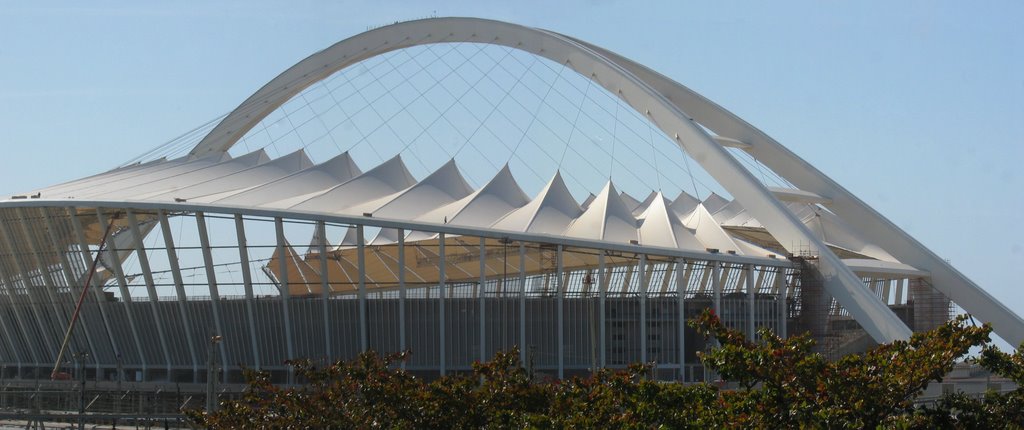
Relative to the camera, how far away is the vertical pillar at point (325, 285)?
5153cm

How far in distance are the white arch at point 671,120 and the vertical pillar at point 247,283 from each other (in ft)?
55.4

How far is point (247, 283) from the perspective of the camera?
52.7 meters

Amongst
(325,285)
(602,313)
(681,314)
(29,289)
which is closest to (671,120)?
(681,314)

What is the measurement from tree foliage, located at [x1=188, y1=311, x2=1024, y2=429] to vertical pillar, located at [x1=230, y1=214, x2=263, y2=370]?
75.8 ft

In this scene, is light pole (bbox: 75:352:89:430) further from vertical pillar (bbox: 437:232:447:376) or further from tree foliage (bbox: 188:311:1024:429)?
vertical pillar (bbox: 437:232:447:376)

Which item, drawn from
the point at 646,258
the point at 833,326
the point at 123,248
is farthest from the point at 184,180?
the point at 833,326

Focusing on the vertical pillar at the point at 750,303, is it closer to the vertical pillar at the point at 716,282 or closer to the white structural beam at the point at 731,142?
the vertical pillar at the point at 716,282

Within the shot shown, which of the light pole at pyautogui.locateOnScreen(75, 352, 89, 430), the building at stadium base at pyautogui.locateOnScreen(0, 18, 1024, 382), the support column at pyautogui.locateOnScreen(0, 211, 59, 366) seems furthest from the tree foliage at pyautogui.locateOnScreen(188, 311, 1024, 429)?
the support column at pyautogui.locateOnScreen(0, 211, 59, 366)

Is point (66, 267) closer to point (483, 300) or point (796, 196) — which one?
point (483, 300)

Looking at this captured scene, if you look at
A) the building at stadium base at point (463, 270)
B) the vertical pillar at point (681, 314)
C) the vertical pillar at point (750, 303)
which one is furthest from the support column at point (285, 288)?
the vertical pillar at point (750, 303)

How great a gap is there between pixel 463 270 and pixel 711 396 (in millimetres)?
30548

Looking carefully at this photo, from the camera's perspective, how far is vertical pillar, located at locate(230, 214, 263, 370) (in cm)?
5216

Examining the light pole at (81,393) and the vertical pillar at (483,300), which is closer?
the light pole at (81,393)

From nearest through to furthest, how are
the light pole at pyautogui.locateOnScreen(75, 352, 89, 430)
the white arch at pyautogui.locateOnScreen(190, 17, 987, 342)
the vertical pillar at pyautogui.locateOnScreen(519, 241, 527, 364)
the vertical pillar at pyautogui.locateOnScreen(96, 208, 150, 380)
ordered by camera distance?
the light pole at pyautogui.locateOnScreen(75, 352, 89, 430) < the white arch at pyautogui.locateOnScreen(190, 17, 987, 342) < the vertical pillar at pyautogui.locateOnScreen(519, 241, 527, 364) < the vertical pillar at pyautogui.locateOnScreen(96, 208, 150, 380)
